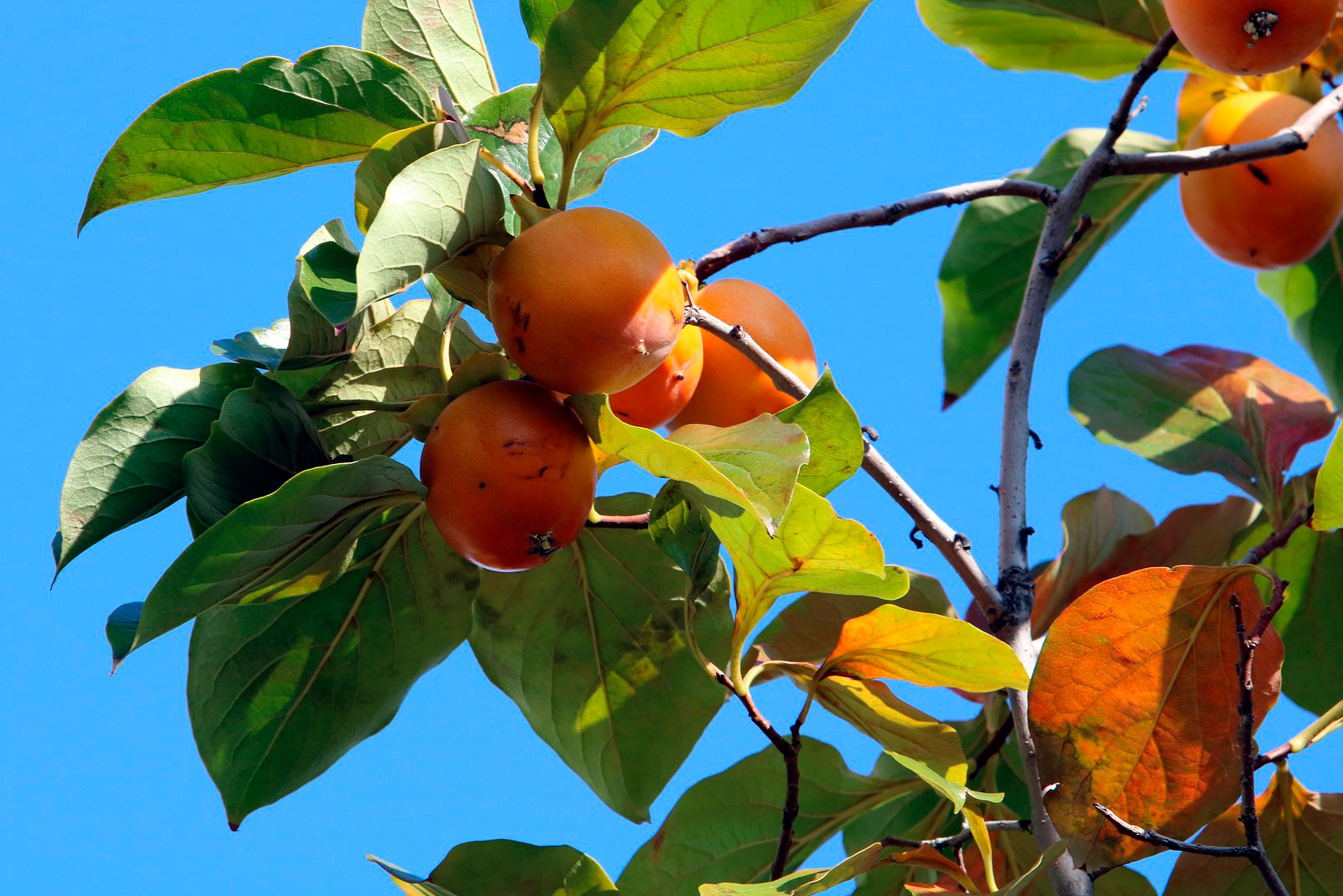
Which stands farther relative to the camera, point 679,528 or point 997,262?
point 997,262

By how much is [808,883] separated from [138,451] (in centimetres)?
63

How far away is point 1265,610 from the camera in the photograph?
956mm

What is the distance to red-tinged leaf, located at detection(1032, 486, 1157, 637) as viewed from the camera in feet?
4.80

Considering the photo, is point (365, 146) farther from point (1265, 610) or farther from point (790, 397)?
point (1265, 610)

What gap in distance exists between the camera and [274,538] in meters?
0.93

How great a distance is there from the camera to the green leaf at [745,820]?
4.16ft

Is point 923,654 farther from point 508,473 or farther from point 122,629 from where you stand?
point 122,629

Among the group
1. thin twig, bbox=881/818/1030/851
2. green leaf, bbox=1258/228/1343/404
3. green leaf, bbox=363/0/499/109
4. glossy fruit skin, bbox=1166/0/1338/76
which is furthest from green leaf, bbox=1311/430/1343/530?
green leaf, bbox=1258/228/1343/404

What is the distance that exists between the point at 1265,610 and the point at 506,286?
2.05ft

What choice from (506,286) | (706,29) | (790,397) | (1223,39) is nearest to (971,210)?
(1223,39)

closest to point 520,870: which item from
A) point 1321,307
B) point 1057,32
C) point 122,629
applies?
point 122,629

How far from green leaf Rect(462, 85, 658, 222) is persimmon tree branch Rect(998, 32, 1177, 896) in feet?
1.47

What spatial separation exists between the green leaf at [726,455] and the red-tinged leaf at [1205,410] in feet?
2.71

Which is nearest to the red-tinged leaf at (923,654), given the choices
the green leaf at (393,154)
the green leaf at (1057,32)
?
the green leaf at (393,154)
